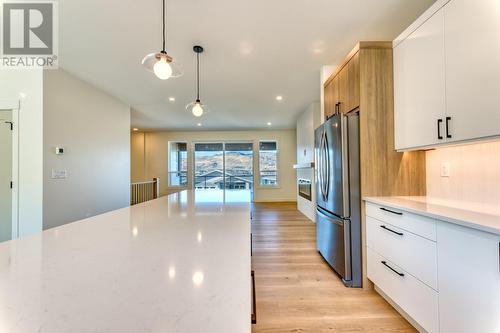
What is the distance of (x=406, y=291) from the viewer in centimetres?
168

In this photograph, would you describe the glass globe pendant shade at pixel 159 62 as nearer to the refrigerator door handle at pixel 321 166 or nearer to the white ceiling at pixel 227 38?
the white ceiling at pixel 227 38

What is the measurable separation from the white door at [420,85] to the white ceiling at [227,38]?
52 cm

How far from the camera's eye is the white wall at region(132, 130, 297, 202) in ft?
26.9

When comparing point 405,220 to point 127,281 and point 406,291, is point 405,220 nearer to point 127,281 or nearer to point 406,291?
point 406,291

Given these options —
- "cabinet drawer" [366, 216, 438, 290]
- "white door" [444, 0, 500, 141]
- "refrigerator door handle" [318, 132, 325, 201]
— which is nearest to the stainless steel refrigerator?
"cabinet drawer" [366, 216, 438, 290]

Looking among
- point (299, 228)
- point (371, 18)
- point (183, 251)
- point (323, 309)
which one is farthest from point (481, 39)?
point (299, 228)

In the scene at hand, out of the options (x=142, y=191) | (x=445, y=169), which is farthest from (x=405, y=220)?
(x=142, y=191)

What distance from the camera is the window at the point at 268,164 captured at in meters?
8.25

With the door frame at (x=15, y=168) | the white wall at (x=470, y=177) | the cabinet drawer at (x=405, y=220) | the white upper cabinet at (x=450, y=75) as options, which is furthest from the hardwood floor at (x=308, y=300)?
the door frame at (x=15, y=168)

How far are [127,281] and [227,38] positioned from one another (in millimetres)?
2643

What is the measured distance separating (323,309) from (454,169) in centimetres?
157

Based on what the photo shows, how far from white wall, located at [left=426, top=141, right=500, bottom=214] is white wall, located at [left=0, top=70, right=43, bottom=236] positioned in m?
4.75

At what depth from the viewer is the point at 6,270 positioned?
26.8 inches

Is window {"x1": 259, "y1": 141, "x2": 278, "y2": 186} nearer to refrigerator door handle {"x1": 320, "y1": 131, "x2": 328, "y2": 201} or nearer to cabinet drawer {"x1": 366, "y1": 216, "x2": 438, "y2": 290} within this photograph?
refrigerator door handle {"x1": 320, "y1": 131, "x2": 328, "y2": 201}
